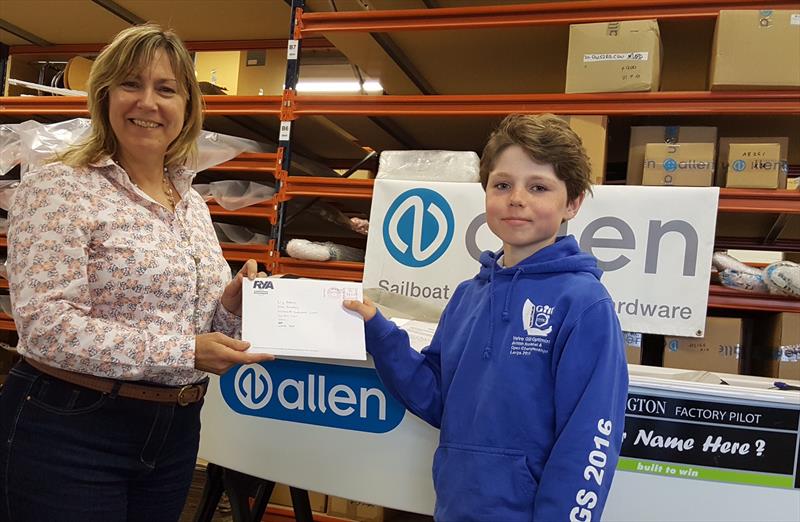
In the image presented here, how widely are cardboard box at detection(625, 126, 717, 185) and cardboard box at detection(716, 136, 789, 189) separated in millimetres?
142

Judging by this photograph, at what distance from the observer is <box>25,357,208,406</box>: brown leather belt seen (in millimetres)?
1106

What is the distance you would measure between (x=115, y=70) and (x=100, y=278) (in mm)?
408

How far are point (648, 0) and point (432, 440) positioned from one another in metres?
1.76

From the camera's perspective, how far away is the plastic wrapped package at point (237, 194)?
114 inches

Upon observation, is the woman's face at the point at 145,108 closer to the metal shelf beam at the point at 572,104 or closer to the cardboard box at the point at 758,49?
the metal shelf beam at the point at 572,104

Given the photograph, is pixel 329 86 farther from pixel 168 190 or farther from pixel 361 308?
pixel 361 308

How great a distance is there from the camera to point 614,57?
2.29 metres

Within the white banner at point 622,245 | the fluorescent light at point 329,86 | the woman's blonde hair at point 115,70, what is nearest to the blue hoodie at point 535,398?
the woman's blonde hair at point 115,70

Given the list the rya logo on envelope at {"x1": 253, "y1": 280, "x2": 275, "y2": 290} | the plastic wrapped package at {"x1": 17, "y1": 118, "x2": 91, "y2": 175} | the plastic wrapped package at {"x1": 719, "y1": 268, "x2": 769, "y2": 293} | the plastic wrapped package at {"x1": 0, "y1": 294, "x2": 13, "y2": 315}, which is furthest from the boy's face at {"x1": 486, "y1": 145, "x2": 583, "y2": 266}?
the plastic wrapped package at {"x1": 0, "y1": 294, "x2": 13, "y2": 315}

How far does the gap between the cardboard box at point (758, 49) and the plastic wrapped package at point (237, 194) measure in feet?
6.25

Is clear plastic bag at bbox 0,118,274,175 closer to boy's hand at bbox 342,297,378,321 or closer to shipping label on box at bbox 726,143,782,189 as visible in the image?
boy's hand at bbox 342,297,378,321

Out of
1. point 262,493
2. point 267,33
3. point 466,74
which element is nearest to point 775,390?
Result: point 262,493

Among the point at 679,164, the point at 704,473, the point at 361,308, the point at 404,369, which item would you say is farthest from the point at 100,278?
the point at 679,164

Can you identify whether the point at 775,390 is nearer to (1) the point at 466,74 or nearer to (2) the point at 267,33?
(1) the point at 466,74
